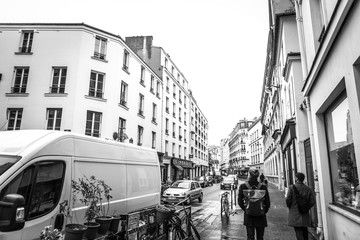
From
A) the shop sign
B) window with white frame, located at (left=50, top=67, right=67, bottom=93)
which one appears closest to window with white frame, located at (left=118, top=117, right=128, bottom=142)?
window with white frame, located at (left=50, top=67, right=67, bottom=93)

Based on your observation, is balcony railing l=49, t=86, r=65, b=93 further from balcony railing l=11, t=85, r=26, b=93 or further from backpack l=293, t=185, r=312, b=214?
backpack l=293, t=185, r=312, b=214

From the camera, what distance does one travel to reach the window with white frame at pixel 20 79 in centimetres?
1873

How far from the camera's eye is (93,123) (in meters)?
18.7

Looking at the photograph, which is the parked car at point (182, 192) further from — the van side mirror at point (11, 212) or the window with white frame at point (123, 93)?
the van side mirror at point (11, 212)

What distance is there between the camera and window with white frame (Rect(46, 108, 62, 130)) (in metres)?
17.8

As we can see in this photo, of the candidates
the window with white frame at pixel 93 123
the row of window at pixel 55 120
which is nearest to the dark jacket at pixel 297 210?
the row of window at pixel 55 120

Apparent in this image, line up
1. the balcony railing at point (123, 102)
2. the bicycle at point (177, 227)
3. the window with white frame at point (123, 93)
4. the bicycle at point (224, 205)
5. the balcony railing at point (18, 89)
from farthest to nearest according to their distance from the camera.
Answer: the window with white frame at point (123, 93) < the balcony railing at point (123, 102) < the balcony railing at point (18, 89) < the bicycle at point (224, 205) < the bicycle at point (177, 227)

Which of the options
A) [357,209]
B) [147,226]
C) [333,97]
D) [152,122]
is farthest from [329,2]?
[152,122]

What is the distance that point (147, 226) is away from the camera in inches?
197

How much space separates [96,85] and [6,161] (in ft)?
54.8

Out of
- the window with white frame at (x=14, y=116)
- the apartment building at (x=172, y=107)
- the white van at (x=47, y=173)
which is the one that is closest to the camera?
the white van at (x=47, y=173)

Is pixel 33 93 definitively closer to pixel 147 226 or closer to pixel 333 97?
pixel 147 226

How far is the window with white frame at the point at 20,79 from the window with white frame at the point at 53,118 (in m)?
2.84

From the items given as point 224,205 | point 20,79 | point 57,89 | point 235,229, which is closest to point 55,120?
point 57,89
